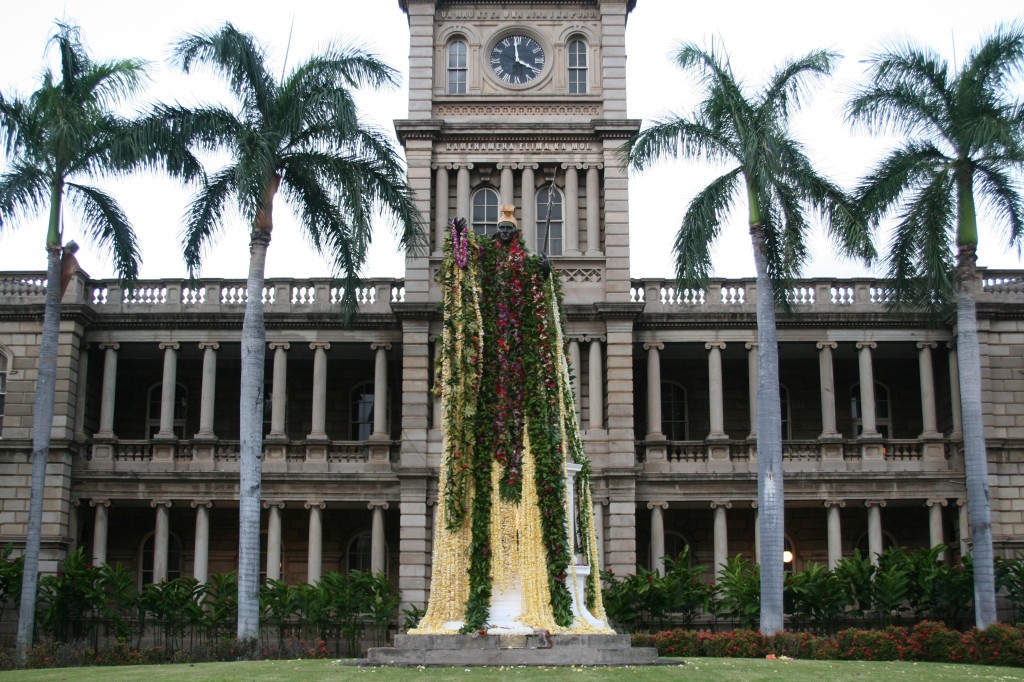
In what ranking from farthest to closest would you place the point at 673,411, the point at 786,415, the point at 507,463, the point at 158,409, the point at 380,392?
the point at 158,409, the point at 673,411, the point at 786,415, the point at 380,392, the point at 507,463

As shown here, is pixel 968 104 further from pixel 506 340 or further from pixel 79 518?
pixel 79 518

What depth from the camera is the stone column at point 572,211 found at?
112ft

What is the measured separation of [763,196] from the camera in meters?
25.8

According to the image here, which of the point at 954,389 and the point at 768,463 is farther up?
the point at 954,389

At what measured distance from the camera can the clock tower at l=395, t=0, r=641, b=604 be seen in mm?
32781

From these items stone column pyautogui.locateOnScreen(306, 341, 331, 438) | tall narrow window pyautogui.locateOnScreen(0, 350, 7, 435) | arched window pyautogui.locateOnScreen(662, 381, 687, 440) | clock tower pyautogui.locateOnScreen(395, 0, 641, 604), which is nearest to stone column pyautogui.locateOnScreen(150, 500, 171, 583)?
stone column pyautogui.locateOnScreen(306, 341, 331, 438)

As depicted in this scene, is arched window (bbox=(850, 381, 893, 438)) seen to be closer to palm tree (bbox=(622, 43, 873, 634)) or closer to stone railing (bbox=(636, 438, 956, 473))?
stone railing (bbox=(636, 438, 956, 473))

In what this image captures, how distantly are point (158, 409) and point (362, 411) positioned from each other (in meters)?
5.89

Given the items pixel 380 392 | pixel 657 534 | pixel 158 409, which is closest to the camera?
pixel 657 534

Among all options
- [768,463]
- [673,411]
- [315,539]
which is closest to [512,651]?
[768,463]

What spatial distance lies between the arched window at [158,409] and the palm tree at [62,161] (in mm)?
9616

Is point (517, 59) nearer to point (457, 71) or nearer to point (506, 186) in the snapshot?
point (457, 71)

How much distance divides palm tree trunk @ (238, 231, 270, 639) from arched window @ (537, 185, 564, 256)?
9.84 meters

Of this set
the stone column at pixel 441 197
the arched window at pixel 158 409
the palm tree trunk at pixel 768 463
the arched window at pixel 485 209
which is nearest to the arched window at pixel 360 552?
the arched window at pixel 158 409
